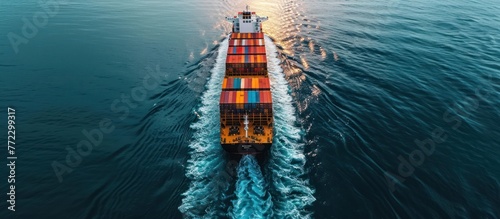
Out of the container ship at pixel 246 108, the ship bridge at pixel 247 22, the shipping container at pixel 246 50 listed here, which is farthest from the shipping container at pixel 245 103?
the ship bridge at pixel 247 22

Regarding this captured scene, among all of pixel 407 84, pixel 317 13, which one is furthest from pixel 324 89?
pixel 317 13

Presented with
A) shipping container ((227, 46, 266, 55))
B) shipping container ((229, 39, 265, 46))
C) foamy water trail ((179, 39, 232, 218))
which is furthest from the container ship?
shipping container ((229, 39, 265, 46))

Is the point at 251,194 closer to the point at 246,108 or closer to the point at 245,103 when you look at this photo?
the point at 246,108

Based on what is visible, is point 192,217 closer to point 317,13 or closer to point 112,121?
point 112,121

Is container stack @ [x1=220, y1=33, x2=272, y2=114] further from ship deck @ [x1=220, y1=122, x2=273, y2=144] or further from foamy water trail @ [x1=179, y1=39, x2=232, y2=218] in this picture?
foamy water trail @ [x1=179, y1=39, x2=232, y2=218]

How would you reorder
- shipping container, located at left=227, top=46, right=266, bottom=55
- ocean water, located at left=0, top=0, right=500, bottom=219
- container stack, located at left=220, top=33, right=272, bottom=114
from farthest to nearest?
1. shipping container, located at left=227, top=46, right=266, bottom=55
2. container stack, located at left=220, top=33, right=272, bottom=114
3. ocean water, located at left=0, top=0, right=500, bottom=219
